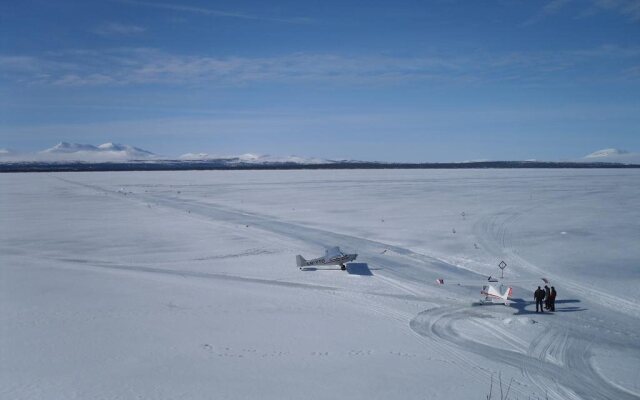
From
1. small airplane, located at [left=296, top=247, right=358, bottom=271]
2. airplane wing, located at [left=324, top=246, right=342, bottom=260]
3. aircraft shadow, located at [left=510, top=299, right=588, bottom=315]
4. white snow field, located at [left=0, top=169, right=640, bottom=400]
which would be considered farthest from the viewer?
airplane wing, located at [left=324, top=246, right=342, bottom=260]

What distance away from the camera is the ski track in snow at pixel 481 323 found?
10242mm

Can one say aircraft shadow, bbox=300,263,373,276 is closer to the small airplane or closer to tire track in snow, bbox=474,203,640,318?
the small airplane

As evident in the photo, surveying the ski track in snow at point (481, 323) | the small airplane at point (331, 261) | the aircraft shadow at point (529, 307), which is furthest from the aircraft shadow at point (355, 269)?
the aircraft shadow at point (529, 307)

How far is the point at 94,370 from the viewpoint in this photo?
10.3m

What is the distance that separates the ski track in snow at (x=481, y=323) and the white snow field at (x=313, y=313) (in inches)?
2.4

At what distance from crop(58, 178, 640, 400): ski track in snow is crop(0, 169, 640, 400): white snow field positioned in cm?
6

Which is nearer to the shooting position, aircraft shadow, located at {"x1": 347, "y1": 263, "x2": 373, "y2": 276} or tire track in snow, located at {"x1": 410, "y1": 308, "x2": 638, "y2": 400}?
tire track in snow, located at {"x1": 410, "y1": 308, "x2": 638, "y2": 400}

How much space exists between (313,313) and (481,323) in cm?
468

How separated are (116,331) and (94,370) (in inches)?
96.1

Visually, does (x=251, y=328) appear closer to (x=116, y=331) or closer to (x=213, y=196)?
(x=116, y=331)

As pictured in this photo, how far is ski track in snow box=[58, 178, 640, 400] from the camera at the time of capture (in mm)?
Result: 10242

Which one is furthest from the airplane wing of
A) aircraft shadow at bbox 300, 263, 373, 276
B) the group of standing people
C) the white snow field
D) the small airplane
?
the group of standing people

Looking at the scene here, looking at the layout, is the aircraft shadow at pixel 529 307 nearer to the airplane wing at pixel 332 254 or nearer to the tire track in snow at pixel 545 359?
the tire track in snow at pixel 545 359

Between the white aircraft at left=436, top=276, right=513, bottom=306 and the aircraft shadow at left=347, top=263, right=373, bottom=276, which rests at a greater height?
the white aircraft at left=436, top=276, right=513, bottom=306
